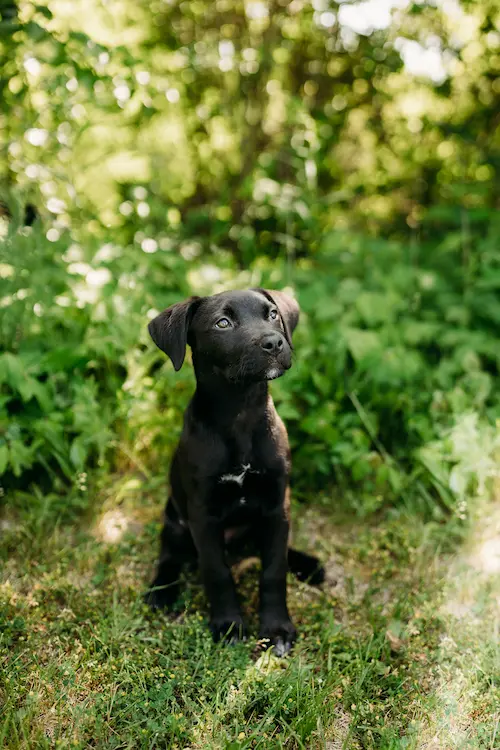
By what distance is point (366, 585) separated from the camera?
3.30m

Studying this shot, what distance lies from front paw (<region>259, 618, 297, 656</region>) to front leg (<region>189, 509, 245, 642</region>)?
0.35 ft

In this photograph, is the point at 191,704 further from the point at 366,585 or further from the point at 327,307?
the point at 327,307

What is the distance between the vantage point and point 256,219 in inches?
235

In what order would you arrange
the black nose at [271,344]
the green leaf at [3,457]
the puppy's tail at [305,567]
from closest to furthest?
the black nose at [271,344] < the puppy's tail at [305,567] < the green leaf at [3,457]

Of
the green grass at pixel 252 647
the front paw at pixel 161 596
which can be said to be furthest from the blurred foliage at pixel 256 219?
the front paw at pixel 161 596

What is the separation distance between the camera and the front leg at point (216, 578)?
9.25 ft

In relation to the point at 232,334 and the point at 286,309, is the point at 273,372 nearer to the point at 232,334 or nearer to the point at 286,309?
the point at 232,334

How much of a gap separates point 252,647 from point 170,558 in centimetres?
60

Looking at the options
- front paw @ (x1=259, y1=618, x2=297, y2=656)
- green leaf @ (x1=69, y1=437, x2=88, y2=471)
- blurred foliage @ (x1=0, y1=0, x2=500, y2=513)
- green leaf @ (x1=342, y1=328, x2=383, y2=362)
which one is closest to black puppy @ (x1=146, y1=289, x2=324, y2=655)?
front paw @ (x1=259, y1=618, x2=297, y2=656)

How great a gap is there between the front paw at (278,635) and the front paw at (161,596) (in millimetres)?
504

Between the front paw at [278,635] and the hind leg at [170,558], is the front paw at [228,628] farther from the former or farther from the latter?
the hind leg at [170,558]

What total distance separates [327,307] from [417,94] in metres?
3.32

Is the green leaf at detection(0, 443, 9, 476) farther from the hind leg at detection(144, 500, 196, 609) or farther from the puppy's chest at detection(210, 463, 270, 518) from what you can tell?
the puppy's chest at detection(210, 463, 270, 518)

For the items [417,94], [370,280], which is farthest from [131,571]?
[417,94]
